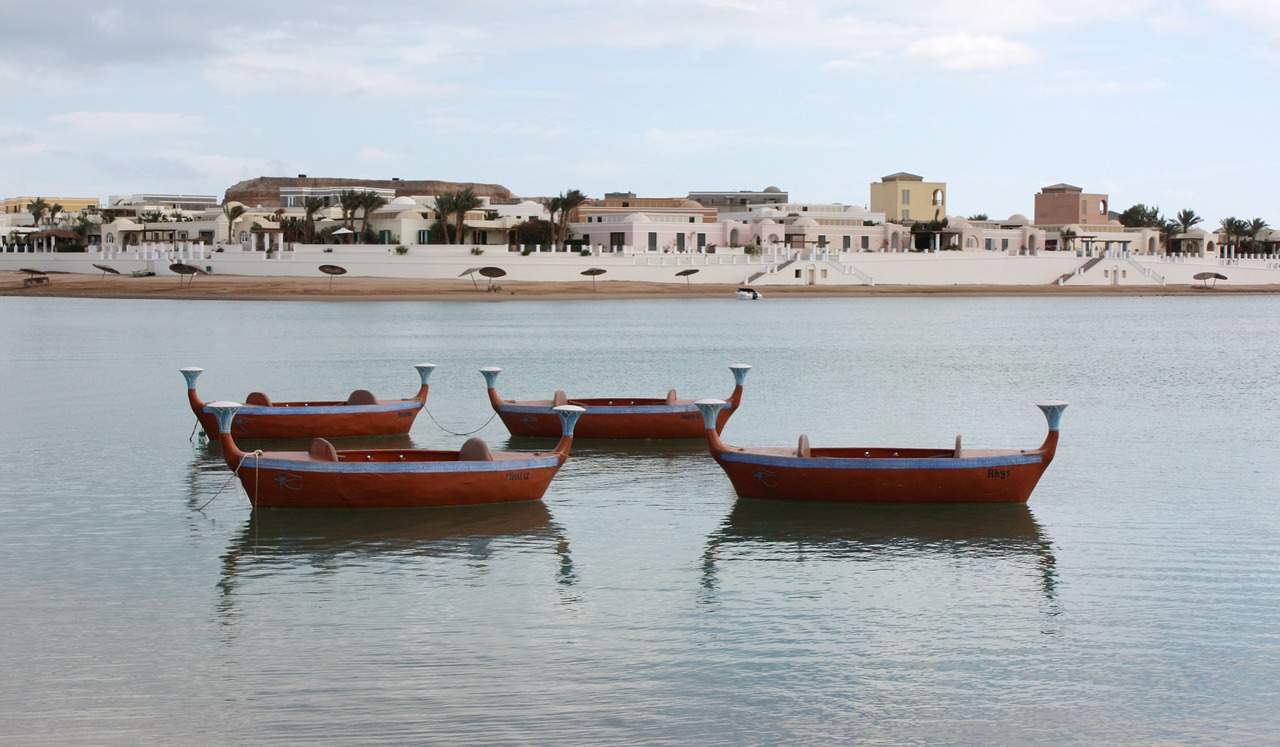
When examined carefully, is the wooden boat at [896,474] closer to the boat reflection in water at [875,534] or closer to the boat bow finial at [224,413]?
the boat reflection in water at [875,534]

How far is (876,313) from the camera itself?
4018 inches

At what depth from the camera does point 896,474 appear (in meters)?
21.0

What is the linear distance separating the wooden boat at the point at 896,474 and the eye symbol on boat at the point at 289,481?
613 cm

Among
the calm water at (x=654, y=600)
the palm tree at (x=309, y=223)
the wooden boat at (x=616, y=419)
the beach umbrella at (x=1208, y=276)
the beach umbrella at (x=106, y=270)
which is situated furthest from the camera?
the beach umbrella at (x=1208, y=276)

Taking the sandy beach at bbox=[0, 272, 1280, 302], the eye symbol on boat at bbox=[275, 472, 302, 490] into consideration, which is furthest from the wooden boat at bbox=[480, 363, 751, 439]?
the sandy beach at bbox=[0, 272, 1280, 302]

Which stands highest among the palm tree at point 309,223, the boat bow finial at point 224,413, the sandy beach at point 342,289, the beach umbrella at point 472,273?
the palm tree at point 309,223

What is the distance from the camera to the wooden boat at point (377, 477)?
808 inches

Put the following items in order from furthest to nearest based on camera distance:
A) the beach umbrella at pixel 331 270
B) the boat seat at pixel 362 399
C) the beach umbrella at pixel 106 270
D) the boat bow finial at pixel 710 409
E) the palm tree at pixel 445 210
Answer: the palm tree at pixel 445 210 → the beach umbrella at pixel 106 270 → the beach umbrella at pixel 331 270 → the boat seat at pixel 362 399 → the boat bow finial at pixel 710 409

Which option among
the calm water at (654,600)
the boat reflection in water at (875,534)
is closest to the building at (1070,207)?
the calm water at (654,600)

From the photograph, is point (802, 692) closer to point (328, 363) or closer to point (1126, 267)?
point (328, 363)

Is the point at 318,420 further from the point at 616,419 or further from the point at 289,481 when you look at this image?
the point at 289,481

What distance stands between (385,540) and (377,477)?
1.52 m

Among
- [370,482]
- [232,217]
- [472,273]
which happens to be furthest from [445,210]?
[370,482]

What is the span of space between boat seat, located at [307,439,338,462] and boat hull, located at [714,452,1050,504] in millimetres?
6134
